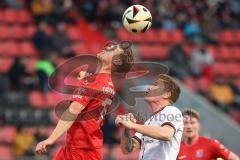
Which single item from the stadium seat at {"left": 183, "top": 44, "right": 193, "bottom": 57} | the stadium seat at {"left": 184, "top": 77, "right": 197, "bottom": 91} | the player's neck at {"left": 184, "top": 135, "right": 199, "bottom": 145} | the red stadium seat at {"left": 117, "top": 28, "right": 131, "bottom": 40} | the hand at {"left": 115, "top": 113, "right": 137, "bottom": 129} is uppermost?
the hand at {"left": 115, "top": 113, "right": 137, "bottom": 129}

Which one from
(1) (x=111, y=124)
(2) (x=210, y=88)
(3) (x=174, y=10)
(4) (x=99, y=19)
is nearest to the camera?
(1) (x=111, y=124)

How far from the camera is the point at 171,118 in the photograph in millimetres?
6641

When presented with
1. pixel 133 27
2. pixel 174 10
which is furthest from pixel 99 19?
pixel 133 27

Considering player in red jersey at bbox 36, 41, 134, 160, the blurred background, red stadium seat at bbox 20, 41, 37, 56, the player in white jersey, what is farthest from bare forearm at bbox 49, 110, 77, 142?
red stadium seat at bbox 20, 41, 37, 56

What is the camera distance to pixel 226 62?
21.0m

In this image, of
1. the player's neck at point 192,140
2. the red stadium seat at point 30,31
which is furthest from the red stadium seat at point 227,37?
the player's neck at point 192,140

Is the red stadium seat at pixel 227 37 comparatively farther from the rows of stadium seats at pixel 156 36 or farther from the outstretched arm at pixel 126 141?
the outstretched arm at pixel 126 141

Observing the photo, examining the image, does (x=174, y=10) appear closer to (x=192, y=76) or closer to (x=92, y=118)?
(x=192, y=76)

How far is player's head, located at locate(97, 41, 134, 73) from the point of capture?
23.6 ft

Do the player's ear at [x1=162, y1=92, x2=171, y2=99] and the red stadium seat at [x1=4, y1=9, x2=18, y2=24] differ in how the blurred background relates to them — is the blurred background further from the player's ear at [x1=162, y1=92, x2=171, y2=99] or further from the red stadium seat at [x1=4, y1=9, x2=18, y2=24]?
the player's ear at [x1=162, y1=92, x2=171, y2=99]

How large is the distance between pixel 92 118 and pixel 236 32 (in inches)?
623

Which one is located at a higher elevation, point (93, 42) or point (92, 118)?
point (92, 118)

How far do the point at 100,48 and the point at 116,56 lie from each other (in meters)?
11.2

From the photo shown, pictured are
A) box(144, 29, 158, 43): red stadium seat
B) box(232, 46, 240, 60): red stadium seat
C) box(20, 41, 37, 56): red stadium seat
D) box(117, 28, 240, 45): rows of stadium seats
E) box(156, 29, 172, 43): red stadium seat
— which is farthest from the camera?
box(232, 46, 240, 60): red stadium seat
